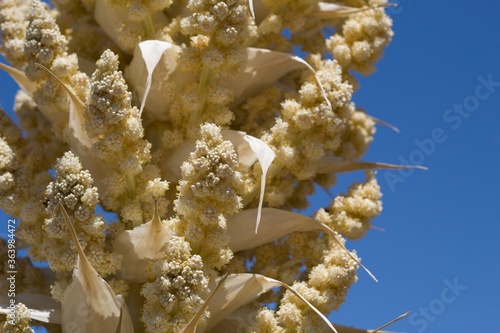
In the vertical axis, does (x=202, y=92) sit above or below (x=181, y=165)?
above

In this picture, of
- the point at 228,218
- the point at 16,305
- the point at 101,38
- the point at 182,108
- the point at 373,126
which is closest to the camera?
the point at 16,305

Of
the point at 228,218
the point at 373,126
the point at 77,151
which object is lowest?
the point at 373,126

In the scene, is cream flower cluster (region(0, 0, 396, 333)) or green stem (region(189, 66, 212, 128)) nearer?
cream flower cluster (region(0, 0, 396, 333))

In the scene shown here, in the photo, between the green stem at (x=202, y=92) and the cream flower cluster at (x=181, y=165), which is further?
the green stem at (x=202, y=92)

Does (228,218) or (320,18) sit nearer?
(228,218)

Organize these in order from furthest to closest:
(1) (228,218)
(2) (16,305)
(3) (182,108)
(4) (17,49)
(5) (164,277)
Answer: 1. (4) (17,49)
2. (3) (182,108)
3. (1) (228,218)
4. (2) (16,305)
5. (5) (164,277)

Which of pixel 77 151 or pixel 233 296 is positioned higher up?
pixel 77 151

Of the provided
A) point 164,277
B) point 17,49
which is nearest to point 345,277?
→ point 164,277

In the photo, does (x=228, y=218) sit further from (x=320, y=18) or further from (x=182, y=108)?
(x=320, y=18)
